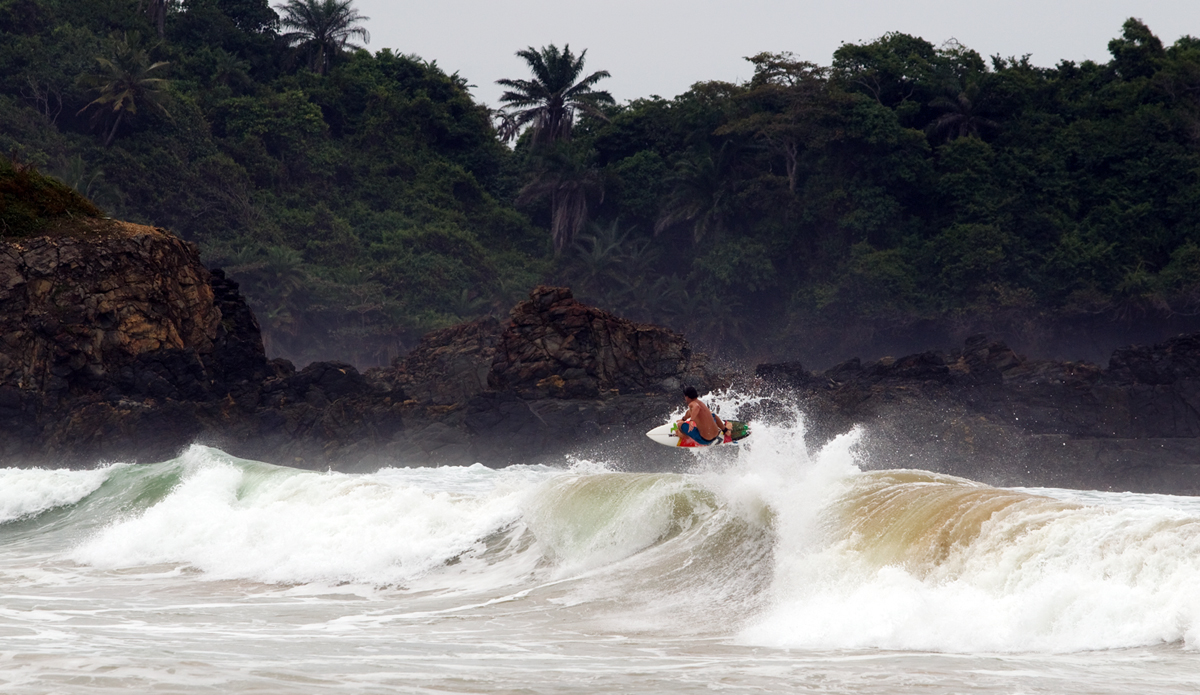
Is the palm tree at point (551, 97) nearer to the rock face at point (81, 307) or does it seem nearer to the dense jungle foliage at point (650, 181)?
the dense jungle foliage at point (650, 181)

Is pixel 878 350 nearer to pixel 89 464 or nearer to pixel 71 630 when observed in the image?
pixel 89 464

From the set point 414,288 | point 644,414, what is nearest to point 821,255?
point 414,288

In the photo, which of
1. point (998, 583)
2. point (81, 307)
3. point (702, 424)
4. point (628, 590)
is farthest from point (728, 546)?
point (81, 307)

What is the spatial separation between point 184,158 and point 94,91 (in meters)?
5.07

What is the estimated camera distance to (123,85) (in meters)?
50.8

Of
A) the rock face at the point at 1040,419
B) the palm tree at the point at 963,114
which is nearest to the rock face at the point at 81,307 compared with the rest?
the rock face at the point at 1040,419

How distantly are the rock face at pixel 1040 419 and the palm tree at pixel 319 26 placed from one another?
43.8 meters

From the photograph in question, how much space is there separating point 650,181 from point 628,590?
49.0 meters

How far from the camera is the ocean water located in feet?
22.6

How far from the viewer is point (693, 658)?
7594mm

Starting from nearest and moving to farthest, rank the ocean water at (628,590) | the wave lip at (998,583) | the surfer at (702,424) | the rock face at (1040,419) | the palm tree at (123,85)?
the ocean water at (628,590)
the wave lip at (998,583)
the surfer at (702,424)
the rock face at (1040,419)
the palm tree at (123,85)

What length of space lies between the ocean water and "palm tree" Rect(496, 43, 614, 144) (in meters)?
46.6

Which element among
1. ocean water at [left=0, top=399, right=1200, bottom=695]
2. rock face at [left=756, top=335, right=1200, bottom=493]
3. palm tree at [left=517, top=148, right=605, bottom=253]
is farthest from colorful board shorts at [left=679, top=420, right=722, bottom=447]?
palm tree at [left=517, top=148, right=605, bottom=253]

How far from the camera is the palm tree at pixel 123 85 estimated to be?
50.7 metres
